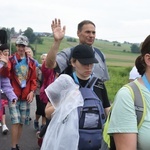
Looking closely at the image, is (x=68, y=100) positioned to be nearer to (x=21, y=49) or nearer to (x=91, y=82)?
(x=91, y=82)

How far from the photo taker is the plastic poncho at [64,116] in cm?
262

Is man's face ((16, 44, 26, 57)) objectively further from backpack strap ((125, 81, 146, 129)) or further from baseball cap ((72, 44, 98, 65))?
backpack strap ((125, 81, 146, 129))

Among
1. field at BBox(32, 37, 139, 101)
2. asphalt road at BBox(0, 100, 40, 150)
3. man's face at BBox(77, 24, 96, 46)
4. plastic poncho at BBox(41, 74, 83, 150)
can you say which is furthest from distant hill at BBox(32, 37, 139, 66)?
plastic poncho at BBox(41, 74, 83, 150)

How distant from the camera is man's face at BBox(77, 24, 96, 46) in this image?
136 inches

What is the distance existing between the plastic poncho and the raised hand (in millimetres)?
524

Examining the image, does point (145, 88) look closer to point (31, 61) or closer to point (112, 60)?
point (31, 61)

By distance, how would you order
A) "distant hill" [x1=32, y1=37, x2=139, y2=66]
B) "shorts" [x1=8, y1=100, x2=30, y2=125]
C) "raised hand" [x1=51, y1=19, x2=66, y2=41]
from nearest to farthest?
1. "raised hand" [x1=51, y1=19, x2=66, y2=41]
2. "shorts" [x1=8, y1=100, x2=30, y2=125]
3. "distant hill" [x1=32, y1=37, x2=139, y2=66]

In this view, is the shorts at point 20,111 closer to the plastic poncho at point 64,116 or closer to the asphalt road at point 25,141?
the asphalt road at point 25,141

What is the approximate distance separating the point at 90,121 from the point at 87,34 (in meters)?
1.06

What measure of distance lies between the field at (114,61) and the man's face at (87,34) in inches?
281

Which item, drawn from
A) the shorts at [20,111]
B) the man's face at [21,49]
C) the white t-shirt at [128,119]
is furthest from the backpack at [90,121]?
the man's face at [21,49]

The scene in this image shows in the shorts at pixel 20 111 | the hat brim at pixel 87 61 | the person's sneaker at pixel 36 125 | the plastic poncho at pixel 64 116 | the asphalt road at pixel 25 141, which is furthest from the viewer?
the person's sneaker at pixel 36 125

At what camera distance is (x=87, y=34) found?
11.4ft

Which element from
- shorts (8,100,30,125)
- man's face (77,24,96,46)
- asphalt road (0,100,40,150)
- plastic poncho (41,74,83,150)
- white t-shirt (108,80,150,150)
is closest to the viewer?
white t-shirt (108,80,150,150)
